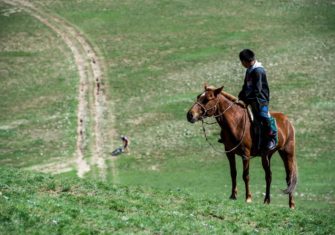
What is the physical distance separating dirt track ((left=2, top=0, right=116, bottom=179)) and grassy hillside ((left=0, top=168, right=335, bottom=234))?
18.5 meters

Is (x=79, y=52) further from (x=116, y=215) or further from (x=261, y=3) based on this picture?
(x=116, y=215)

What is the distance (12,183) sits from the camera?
2202cm

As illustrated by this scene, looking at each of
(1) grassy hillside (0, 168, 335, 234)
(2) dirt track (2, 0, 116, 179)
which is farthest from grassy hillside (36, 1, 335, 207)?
(1) grassy hillside (0, 168, 335, 234)

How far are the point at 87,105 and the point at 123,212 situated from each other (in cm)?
3291

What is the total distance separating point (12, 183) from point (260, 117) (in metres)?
8.36

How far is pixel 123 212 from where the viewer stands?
758 inches

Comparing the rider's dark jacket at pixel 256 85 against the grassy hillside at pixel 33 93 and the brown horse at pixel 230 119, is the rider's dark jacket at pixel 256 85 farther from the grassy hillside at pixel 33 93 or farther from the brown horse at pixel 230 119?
the grassy hillside at pixel 33 93

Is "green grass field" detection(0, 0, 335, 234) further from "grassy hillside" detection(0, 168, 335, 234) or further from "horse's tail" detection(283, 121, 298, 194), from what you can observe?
"horse's tail" detection(283, 121, 298, 194)

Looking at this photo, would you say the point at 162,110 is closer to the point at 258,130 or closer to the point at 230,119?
the point at 258,130

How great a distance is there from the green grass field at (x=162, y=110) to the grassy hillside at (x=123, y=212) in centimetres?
5

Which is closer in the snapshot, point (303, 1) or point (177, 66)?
point (177, 66)

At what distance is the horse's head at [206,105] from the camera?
72.1ft

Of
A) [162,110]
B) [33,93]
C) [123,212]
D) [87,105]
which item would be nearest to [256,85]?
[123,212]

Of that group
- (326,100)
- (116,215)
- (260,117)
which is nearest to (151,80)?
(326,100)
